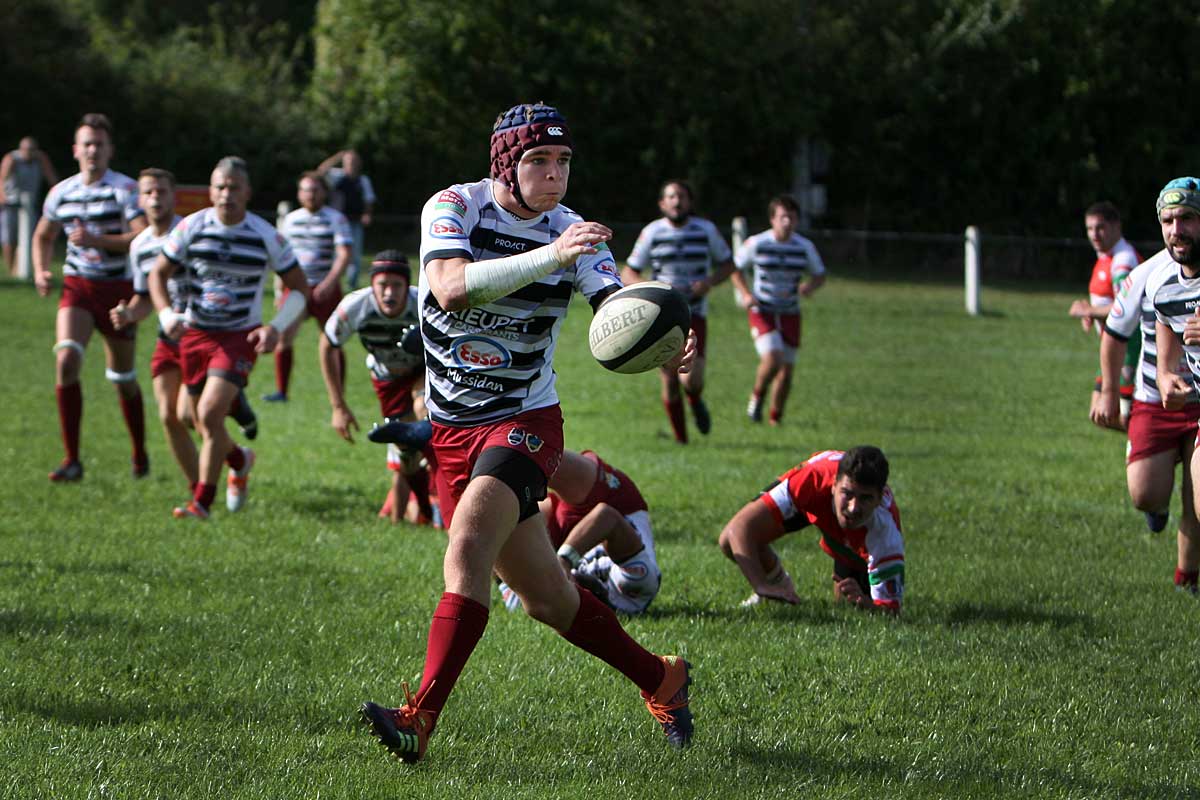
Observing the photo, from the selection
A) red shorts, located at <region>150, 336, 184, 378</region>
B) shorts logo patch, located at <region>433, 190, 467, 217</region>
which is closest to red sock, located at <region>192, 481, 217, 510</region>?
red shorts, located at <region>150, 336, 184, 378</region>

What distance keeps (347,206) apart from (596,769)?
65.9 ft

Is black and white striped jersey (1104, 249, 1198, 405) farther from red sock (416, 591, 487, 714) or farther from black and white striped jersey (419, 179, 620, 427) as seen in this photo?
red sock (416, 591, 487, 714)

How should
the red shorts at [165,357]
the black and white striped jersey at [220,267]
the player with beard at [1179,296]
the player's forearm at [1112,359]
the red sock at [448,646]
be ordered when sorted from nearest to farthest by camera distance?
the red sock at [448,646], the player with beard at [1179,296], the player's forearm at [1112,359], the black and white striped jersey at [220,267], the red shorts at [165,357]

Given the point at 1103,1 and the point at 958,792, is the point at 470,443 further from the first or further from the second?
the point at 1103,1

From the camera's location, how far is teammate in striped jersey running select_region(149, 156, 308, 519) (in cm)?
943

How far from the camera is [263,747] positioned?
504 cm

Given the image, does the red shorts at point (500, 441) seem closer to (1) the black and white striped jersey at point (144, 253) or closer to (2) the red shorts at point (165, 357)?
(2) the red shorts at point (165, 357)

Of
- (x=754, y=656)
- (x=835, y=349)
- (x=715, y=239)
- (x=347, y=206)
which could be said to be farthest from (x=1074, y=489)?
(x=347, y=206)

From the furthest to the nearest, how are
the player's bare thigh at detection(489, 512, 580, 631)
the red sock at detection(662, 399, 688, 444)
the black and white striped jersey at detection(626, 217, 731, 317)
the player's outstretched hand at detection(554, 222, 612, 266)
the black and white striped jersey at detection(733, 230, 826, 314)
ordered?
the black and white striped jersey at detection(733, 230, 826, 314) < the black and white striped jersey at detection(626, 217, 731, 317) < the red sock at detection(662, 399, 688, 444) < the player's bare thigh at detection(489, 512, 580, 631) < the player's outstretched hand at detection(554, 222, 612, 266)

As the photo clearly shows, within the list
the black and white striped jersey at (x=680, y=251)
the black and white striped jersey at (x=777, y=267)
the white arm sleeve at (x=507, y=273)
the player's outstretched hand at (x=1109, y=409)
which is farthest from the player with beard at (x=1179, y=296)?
the black and white striped jersey at (x=777, y=267)

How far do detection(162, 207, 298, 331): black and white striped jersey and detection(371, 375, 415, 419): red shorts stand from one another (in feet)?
3.09

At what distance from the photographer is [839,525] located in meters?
7.25

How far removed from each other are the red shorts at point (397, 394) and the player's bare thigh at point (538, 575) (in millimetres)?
4186

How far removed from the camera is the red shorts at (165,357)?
10094mm
